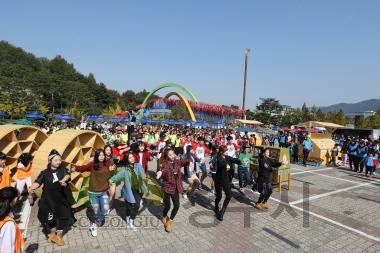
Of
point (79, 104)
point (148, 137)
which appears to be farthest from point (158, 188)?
point (79, 104)

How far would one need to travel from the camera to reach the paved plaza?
5434 mm

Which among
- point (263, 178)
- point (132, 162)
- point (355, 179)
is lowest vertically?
point (355, 179)

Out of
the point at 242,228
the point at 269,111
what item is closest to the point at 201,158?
the point at 242,228

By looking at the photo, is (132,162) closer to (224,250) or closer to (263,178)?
(224,250)

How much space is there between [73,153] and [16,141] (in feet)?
6.12

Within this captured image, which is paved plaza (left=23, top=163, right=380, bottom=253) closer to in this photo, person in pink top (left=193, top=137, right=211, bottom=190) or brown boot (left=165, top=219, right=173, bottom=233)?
brown boot (left=165, top=219, right=173, bottom=233)

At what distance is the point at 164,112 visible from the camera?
60.4m

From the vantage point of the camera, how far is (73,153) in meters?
6.93

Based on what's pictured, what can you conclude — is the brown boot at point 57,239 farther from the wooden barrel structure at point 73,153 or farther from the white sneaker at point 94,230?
the wooden barrel structure at point 73,153

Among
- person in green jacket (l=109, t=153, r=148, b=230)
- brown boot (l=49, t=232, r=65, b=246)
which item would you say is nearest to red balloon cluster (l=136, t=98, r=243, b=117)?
person in green jacket (l=109, t=153, r=148, b=230)

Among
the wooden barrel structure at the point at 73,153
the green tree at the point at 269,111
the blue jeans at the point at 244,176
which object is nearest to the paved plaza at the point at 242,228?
the blue jeans at the point at 244,176

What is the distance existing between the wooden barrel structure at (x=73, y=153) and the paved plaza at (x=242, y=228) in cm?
61

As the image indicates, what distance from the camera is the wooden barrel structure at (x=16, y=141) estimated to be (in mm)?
7281

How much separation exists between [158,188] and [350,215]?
5115 millimetres
